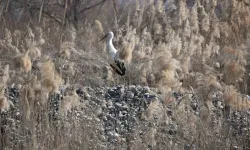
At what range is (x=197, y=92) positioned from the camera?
385 centimetres

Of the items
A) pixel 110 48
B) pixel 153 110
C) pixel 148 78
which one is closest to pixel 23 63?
pixel 153 110

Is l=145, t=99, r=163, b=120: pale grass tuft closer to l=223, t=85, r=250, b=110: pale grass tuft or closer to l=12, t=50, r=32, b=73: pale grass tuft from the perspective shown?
l=223, t=85, r=250, b=110: pale grass tuft

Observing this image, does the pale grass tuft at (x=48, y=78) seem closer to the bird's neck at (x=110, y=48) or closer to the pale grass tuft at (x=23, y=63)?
the pale grass tuft at (x=23, y=63)

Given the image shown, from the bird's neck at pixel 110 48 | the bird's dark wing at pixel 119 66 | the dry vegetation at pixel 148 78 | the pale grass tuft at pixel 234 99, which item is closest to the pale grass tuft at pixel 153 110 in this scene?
the dry vegetation at pixel 148 78

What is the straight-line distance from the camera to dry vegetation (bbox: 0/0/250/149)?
3389 millimetres

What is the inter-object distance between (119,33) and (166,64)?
3.42 m

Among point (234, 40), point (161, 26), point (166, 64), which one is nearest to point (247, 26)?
point (234, 40)

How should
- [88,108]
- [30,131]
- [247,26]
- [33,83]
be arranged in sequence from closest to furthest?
[33,83], [30,131], [88,108], [247,26]

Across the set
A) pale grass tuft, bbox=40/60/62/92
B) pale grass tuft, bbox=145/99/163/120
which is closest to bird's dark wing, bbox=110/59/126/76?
pale grass tuft, bbox=145/99/163/120

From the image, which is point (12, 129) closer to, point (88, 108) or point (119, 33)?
point (88, 108)

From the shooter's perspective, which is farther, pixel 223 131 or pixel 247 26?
pixel 247 26

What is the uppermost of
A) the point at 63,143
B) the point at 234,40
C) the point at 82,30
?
the point at 82,30

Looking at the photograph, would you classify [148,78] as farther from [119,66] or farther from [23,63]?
[23,63]

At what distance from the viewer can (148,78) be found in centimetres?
473
